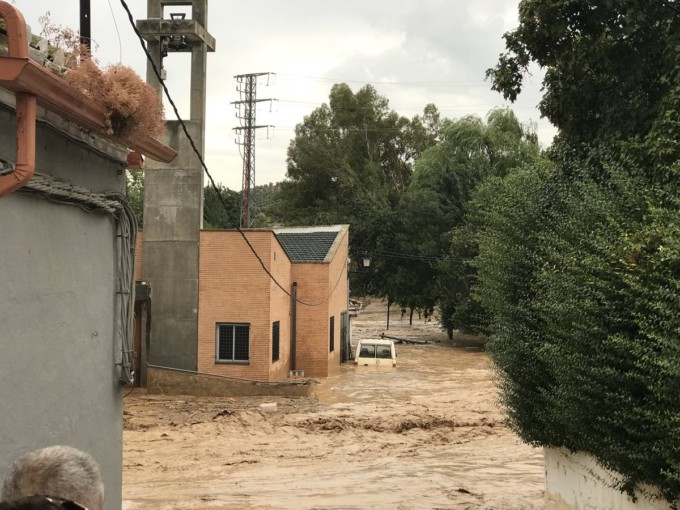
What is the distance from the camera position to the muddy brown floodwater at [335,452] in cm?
1332

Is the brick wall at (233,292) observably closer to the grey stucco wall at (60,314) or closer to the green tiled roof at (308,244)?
the green tiled roof at (308,244)

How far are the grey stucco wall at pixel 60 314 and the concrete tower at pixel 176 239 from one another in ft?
59.2

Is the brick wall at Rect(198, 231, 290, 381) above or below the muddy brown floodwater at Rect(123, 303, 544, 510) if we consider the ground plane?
above

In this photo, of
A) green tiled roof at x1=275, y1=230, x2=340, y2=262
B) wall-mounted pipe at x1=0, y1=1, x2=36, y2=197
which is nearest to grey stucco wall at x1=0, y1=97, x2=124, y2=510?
wall-mounted pipe at x1=0, y1=1, x2=36, y2=197

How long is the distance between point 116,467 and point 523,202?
6.70m

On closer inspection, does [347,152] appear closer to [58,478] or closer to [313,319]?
[313,319]

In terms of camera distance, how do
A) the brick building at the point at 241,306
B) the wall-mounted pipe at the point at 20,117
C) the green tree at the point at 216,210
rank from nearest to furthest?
the wall-mounted pipe at the point at 20,117
the brick building at the point at 241,306
the green tree at the point at 216,210

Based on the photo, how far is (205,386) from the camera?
80.1 feet

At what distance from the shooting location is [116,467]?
24.8 ft

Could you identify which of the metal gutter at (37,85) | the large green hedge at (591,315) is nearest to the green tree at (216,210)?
the large green hedge at (591,315)

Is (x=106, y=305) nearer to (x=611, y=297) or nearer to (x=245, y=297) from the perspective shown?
(x=611, y=297)

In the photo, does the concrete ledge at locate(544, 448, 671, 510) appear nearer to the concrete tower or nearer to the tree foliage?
the tree foliage

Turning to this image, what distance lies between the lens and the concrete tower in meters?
25.2

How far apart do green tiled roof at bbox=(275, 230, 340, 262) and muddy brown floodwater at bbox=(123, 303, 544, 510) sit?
5365 mm
